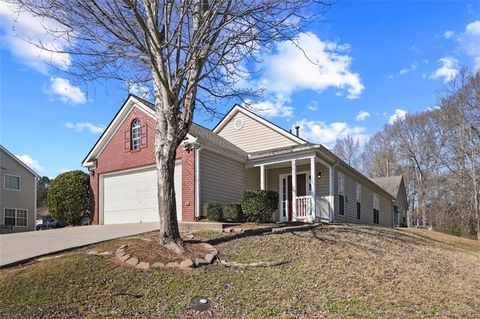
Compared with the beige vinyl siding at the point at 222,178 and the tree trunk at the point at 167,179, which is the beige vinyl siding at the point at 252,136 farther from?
the tree trunk at the point at 167,179

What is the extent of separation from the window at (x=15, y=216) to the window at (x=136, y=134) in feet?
56.5

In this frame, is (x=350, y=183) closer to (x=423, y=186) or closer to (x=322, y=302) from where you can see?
(x=322, y=302)

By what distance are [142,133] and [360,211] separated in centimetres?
1246

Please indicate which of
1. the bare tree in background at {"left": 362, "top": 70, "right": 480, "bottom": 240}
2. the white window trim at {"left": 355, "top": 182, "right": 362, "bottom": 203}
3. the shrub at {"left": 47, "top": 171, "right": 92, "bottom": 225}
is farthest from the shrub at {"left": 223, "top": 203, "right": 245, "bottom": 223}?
the bare tree in background at {"left": 362, "top": 70, "right": 480, "bottom": 240}

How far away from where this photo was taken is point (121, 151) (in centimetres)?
1806

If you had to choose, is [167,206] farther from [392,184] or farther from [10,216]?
[392,184]

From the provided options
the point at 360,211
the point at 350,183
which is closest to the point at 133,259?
the point at 350,183

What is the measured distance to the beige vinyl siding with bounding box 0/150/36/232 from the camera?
2933 centimetres

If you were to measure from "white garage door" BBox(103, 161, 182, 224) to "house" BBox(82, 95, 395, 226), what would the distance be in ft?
0.13

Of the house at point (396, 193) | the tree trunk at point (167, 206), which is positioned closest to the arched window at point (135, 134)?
the tree trunk at point (167, 206)

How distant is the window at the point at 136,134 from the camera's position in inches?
695

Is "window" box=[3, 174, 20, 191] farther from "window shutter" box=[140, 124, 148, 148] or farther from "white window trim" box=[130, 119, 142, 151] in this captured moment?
"window shutter" box=[140, 124, 148, 148]

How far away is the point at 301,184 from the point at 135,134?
7.67 meters

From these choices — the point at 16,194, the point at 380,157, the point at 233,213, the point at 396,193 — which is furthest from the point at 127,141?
the point at 380,157
